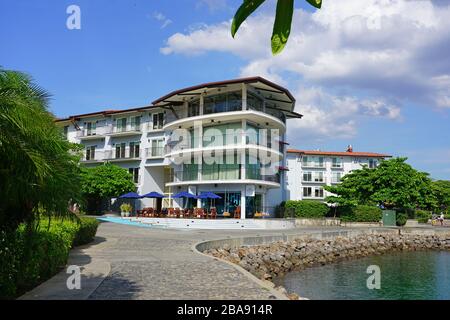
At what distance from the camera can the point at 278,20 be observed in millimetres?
1680

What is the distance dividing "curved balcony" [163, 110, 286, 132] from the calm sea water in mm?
15291

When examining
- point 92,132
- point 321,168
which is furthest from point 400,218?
point 92,132

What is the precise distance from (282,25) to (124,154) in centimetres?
5008

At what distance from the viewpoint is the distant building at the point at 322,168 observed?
69.9 metres

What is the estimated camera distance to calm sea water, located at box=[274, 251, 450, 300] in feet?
59.2

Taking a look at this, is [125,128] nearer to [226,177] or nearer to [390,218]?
[226,177]

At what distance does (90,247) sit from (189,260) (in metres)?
5.59

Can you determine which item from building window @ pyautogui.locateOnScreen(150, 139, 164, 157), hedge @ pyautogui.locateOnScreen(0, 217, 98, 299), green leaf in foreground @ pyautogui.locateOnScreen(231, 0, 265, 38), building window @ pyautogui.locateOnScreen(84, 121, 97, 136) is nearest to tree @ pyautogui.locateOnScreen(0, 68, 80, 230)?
hedge @ pyautogui.locateOnScreen(0, 217, 98, 299)

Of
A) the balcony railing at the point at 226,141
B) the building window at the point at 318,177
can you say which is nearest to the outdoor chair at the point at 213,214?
the balcony railing at the point at 226,141

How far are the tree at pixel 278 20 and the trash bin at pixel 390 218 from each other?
1816 inches

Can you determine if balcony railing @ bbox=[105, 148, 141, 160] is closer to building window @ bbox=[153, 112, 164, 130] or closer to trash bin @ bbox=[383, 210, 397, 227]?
building window @ bbox=[153, 112, 164, 130]

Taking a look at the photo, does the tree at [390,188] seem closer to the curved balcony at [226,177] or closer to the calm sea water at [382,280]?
the curved balcony at [226,177]
